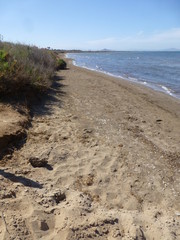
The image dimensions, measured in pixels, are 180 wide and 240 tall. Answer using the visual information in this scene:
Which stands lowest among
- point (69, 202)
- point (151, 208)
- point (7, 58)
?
point (151, 208)

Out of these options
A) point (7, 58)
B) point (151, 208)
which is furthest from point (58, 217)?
point (7, 58)

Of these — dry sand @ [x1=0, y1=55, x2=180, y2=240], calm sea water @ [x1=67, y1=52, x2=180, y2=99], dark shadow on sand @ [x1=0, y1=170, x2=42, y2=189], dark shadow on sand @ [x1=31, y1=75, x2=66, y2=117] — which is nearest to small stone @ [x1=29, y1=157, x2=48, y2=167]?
dry sand @ [x1=0, y1=55, x2=180, y2=240]

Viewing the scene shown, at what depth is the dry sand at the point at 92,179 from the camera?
3.29 metres

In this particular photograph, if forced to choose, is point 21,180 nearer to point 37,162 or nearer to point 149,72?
point 37,162

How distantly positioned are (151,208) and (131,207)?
295mm

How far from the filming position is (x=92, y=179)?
15.3 ft

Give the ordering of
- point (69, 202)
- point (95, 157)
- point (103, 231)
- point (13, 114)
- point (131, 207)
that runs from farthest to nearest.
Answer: point (13, 114), point (95, 157), point (131, 207), point (69, 202), point (103, 231)

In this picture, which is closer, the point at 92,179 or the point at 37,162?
the point at 92,179

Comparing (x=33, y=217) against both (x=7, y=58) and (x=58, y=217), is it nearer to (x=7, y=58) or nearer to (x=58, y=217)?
(x=58, y=217)

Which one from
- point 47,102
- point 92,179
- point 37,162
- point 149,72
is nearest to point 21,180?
point 37,162

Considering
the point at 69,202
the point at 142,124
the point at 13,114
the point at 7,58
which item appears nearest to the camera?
the point at 69,202

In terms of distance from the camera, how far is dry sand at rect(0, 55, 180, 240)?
329cm

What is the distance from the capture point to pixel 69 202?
3754mm

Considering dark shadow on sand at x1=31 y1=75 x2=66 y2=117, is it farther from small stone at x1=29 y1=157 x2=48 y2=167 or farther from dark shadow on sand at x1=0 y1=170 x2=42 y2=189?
dark shadow on sand at x1=0 y1=170 x2=42 y2=189
